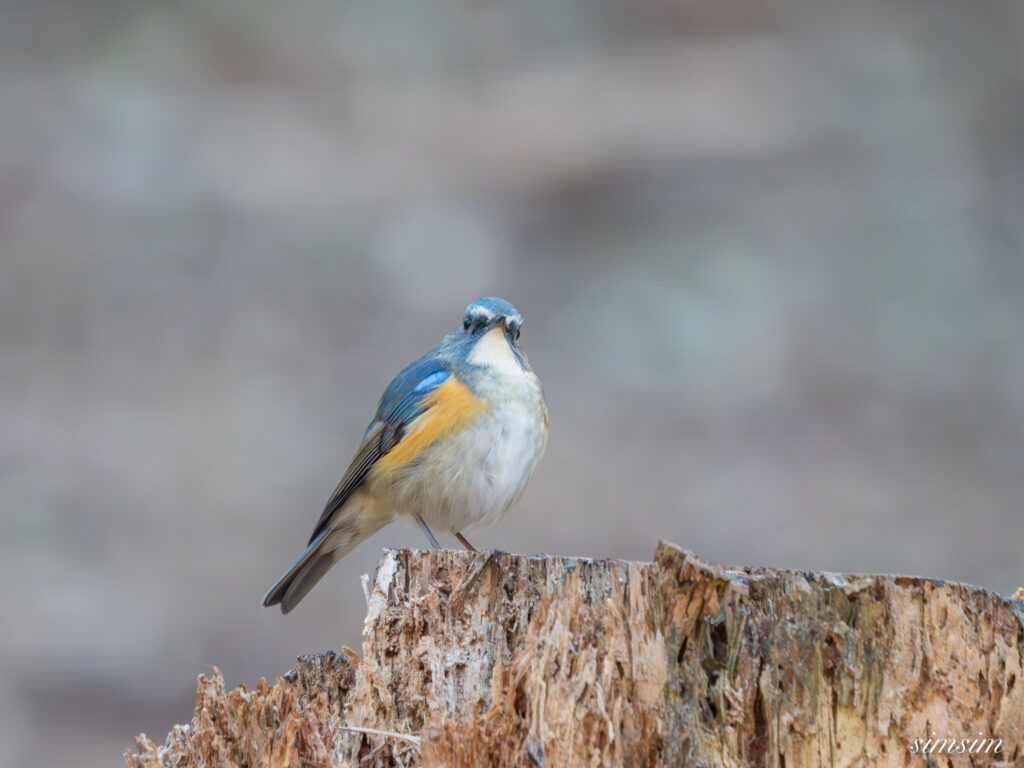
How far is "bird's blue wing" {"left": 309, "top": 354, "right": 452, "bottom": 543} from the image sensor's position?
4.36 m

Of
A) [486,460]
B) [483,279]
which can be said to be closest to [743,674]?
[486,460]

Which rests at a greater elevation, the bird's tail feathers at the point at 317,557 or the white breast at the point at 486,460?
the white breast at the point at 486,460

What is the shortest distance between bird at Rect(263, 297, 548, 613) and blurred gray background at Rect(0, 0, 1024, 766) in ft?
11.2

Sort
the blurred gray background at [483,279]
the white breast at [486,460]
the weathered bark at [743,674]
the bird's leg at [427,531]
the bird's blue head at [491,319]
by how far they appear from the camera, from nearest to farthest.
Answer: the weathered bark at [743,674], the white breast at [486,460], the bird's leg at [427,531], the bird's blue head at [491,319], the blurred gray background at [483,279]

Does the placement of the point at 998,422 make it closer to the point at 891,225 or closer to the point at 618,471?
the point at 891,225

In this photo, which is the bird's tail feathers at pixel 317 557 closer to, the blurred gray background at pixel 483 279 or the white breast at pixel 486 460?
the white breast at pixel 486 460

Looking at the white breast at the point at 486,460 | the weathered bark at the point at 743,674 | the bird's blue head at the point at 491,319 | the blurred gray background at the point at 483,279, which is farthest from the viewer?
the blurred gray background at the point at 483,279

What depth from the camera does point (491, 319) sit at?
4.49 meters

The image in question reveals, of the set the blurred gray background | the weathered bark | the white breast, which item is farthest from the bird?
the blurred gray background

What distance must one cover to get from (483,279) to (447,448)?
17.2ft

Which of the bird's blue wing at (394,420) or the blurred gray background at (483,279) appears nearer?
the bird's blue wing at (394,420)

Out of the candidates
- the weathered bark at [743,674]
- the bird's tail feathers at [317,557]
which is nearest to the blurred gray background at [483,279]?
the bird's tail feathers at [317,557]

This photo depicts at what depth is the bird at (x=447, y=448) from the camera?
416 centimetres

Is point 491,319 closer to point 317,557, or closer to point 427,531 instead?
point 427,531
